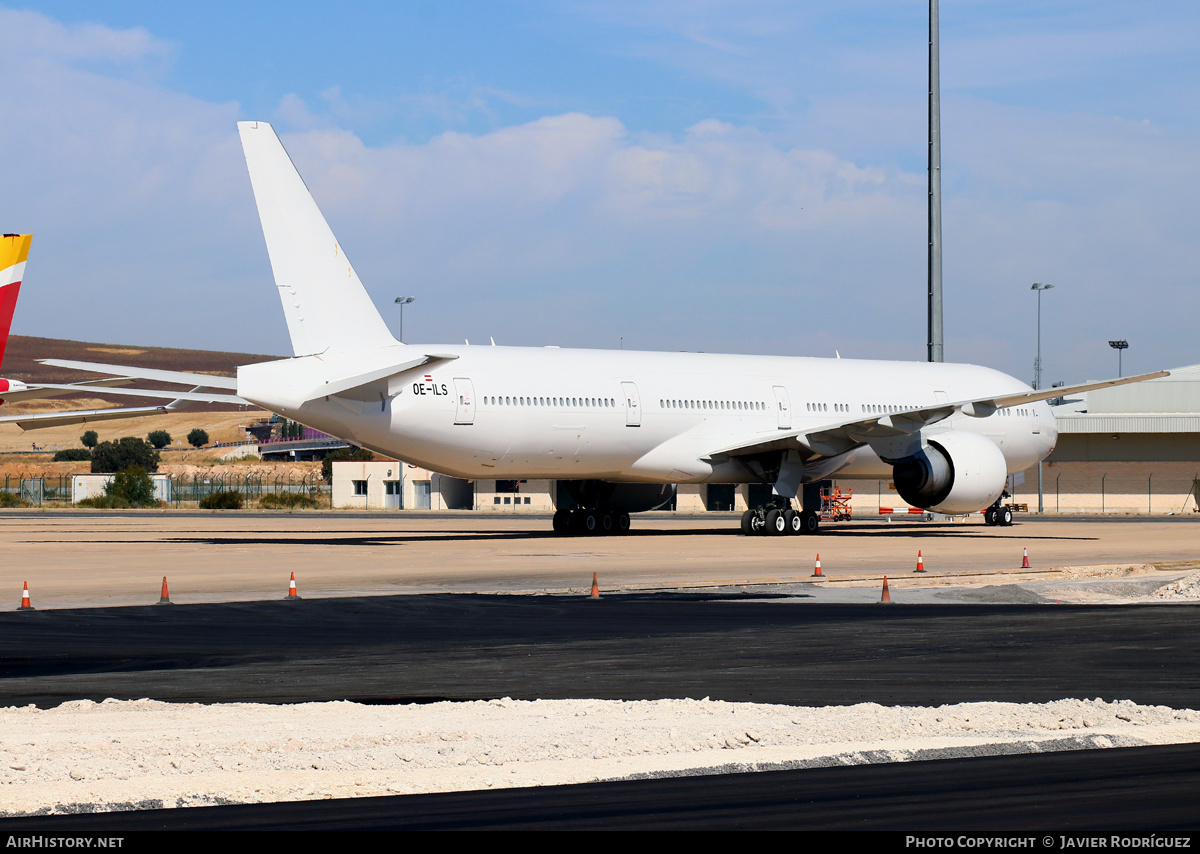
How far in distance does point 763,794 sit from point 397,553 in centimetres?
2154

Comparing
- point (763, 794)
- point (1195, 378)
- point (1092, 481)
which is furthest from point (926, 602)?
point (1195, 378)

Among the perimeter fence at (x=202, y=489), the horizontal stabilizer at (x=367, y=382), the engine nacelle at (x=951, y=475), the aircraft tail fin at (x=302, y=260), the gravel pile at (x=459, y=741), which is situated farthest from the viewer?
the perimeter fence at (x=202, y=489)

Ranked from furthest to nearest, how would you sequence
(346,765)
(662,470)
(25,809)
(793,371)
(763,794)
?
(793,371), (662,470), (346,765), (763,794), (25,809)

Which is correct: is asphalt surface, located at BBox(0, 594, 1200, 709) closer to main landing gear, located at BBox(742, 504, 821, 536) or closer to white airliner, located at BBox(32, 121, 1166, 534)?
white airliner, located at BBox(32, 121, 1166, 534)

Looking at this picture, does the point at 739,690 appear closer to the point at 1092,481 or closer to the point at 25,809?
the point at 25,809

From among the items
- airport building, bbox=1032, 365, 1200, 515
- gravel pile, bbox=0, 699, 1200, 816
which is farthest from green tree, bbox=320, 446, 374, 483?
gravel pile, bbox=0, 699, 1200, 816

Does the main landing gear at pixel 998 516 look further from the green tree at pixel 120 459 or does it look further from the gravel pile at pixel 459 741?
the green tree at pixel 120 459

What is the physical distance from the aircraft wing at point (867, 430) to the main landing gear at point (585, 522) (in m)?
3.42

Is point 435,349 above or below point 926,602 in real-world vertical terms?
above

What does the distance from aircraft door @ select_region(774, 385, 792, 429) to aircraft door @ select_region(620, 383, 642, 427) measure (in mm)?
4685

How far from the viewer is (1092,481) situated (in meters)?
62.1

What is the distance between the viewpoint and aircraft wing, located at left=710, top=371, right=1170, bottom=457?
32156 millimetres

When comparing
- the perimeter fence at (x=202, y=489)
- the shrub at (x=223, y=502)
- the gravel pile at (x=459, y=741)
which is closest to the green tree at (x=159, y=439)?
the perimeter fence at (x=202, y=489)

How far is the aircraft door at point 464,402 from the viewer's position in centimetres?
3020
